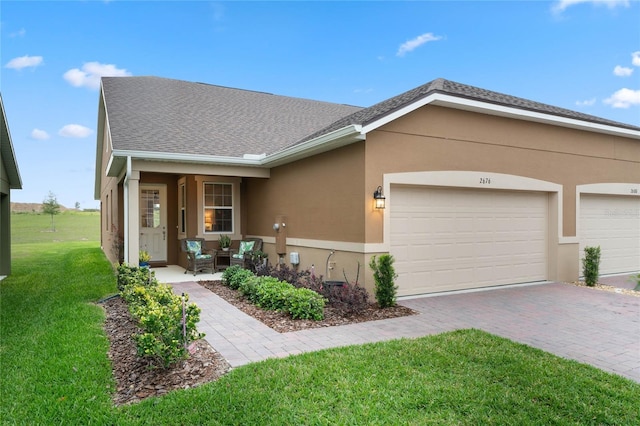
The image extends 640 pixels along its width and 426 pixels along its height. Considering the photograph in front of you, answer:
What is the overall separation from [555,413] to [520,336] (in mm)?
2260

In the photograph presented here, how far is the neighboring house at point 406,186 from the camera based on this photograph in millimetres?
7668

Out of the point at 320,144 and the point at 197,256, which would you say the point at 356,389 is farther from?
the point at 197,256

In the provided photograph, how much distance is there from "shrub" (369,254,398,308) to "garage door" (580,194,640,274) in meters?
6.55

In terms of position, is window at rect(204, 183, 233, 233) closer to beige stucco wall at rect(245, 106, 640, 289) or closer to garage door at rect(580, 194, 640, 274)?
beige stucco wall at rect(245, 106, 640, 289)

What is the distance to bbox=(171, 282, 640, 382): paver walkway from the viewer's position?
472 centimetres

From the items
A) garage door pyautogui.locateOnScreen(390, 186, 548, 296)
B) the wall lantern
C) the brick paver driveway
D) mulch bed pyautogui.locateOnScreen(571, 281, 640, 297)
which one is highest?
the wall lantern

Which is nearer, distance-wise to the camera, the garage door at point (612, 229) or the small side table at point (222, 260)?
the garage door at point (612, 229)

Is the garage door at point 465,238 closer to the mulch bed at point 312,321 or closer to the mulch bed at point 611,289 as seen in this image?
the mulch bed at point 611,289

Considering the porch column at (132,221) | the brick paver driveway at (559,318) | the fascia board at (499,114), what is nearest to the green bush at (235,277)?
the porch column at (132,221)

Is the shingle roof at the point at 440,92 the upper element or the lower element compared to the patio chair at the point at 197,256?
upper

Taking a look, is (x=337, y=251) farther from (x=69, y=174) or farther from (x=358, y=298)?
(x=69, y=174)

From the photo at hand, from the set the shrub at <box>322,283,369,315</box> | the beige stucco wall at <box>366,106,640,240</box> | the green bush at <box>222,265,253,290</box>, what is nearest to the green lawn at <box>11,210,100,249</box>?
the green bush at <box>222,265,253,290</box>

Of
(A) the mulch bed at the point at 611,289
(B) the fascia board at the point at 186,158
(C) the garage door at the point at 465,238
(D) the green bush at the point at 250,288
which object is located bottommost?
(A) the mulch bed at the point at 611,289

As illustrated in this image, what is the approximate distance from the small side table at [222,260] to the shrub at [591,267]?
8997 mm
